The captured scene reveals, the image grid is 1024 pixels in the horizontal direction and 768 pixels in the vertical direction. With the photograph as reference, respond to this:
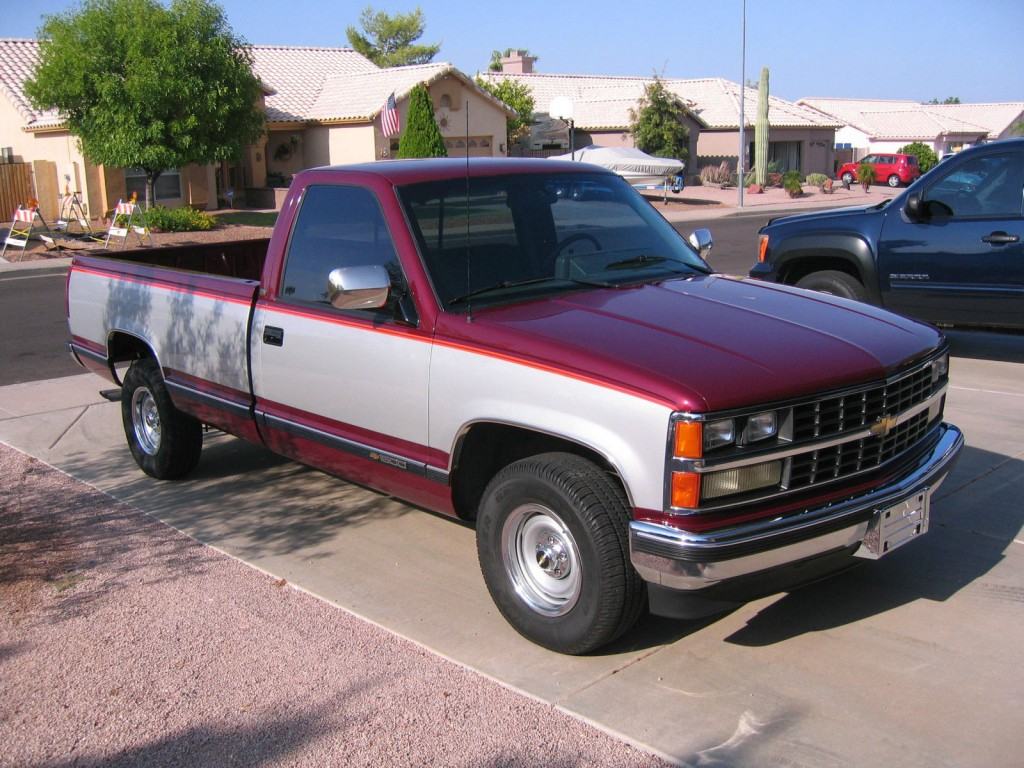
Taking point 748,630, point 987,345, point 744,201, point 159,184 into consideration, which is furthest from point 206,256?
point 744,201

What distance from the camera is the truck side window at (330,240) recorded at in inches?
201

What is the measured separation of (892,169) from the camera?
5528 centimetres

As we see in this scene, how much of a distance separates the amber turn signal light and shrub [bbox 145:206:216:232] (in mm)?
24097

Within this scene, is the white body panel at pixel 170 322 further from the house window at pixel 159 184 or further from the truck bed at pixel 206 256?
the house window at pixel 159 184

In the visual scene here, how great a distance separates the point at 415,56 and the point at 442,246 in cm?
8403

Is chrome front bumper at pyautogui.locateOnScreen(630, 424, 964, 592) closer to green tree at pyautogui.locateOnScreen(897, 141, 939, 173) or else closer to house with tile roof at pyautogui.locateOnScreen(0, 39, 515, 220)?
house with tile roof at pyautogui.locateOnScreen(0, 39, 515, 220)

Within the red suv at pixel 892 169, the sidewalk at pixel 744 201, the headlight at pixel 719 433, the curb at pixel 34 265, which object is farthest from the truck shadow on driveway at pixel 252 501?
the red suv at pixel 892 169

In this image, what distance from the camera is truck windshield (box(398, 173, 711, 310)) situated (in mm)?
4883

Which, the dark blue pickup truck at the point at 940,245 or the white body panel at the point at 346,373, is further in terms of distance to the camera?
the dark blue pickup truck at the point at 940,245

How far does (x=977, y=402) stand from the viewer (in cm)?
828

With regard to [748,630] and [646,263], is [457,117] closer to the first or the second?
[646,263]

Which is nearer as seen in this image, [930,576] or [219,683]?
[219,683]

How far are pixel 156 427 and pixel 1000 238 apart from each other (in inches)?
272

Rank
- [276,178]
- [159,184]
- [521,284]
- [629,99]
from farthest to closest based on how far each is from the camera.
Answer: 1. [629,99]
2. [276,178]
3. [159,184]
4. [521,284]
